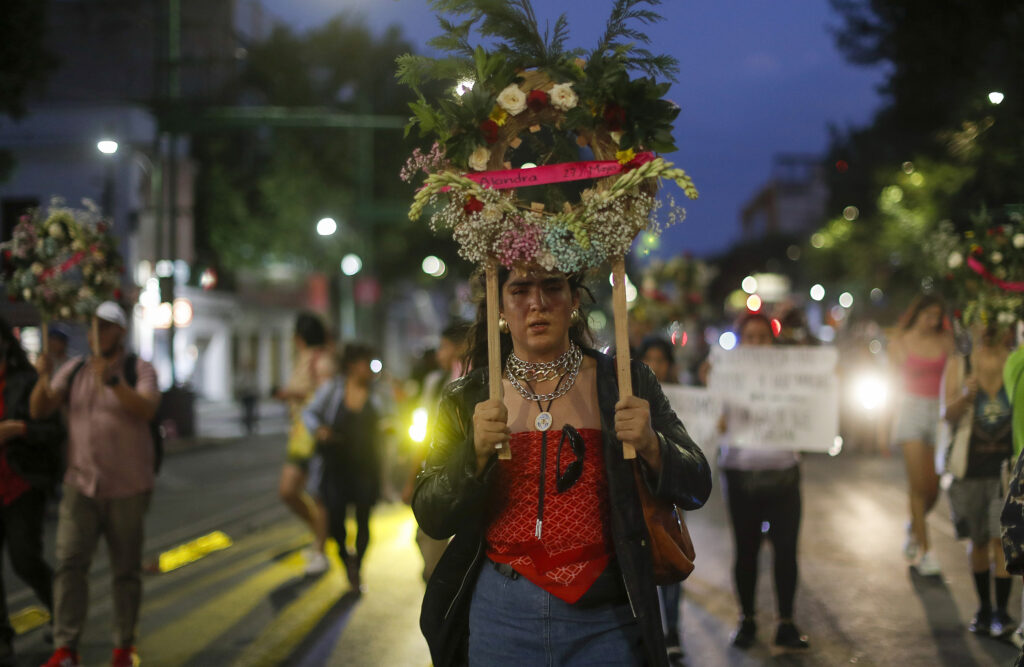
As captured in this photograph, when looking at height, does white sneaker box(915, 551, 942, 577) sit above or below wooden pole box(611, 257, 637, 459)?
below

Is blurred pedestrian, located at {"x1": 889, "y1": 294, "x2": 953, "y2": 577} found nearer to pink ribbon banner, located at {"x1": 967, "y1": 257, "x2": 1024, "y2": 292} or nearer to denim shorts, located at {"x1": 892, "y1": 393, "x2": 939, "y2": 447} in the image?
denim shorts, located at {"x1": 892, "y1": 393, "x2": 939, "y2": 447}

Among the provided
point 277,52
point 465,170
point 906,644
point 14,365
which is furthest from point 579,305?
point 277,52

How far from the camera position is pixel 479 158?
333 cm

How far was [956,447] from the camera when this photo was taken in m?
7.07

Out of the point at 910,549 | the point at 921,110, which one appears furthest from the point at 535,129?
the point at 921,110

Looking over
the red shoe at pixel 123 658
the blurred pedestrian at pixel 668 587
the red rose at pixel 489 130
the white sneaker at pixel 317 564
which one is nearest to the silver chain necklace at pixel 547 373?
the red rose at pixel 489 130

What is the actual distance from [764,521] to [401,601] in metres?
3.04

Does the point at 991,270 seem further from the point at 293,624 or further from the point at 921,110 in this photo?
the point at 921,110

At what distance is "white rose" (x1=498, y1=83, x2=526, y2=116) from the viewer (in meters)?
3.30

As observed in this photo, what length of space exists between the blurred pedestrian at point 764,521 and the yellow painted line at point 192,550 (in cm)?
556

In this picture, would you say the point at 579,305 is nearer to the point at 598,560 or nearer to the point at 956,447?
the point at 598,560

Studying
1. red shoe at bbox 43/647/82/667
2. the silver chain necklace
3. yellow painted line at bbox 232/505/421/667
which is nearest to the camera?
the silver chain necklace

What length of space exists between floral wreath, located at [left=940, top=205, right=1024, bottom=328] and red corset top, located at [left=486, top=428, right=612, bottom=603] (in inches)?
182

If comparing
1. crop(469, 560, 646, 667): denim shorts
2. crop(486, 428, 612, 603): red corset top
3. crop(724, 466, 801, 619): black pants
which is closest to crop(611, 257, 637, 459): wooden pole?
crop(486, 428, 612, 603): red corset top
